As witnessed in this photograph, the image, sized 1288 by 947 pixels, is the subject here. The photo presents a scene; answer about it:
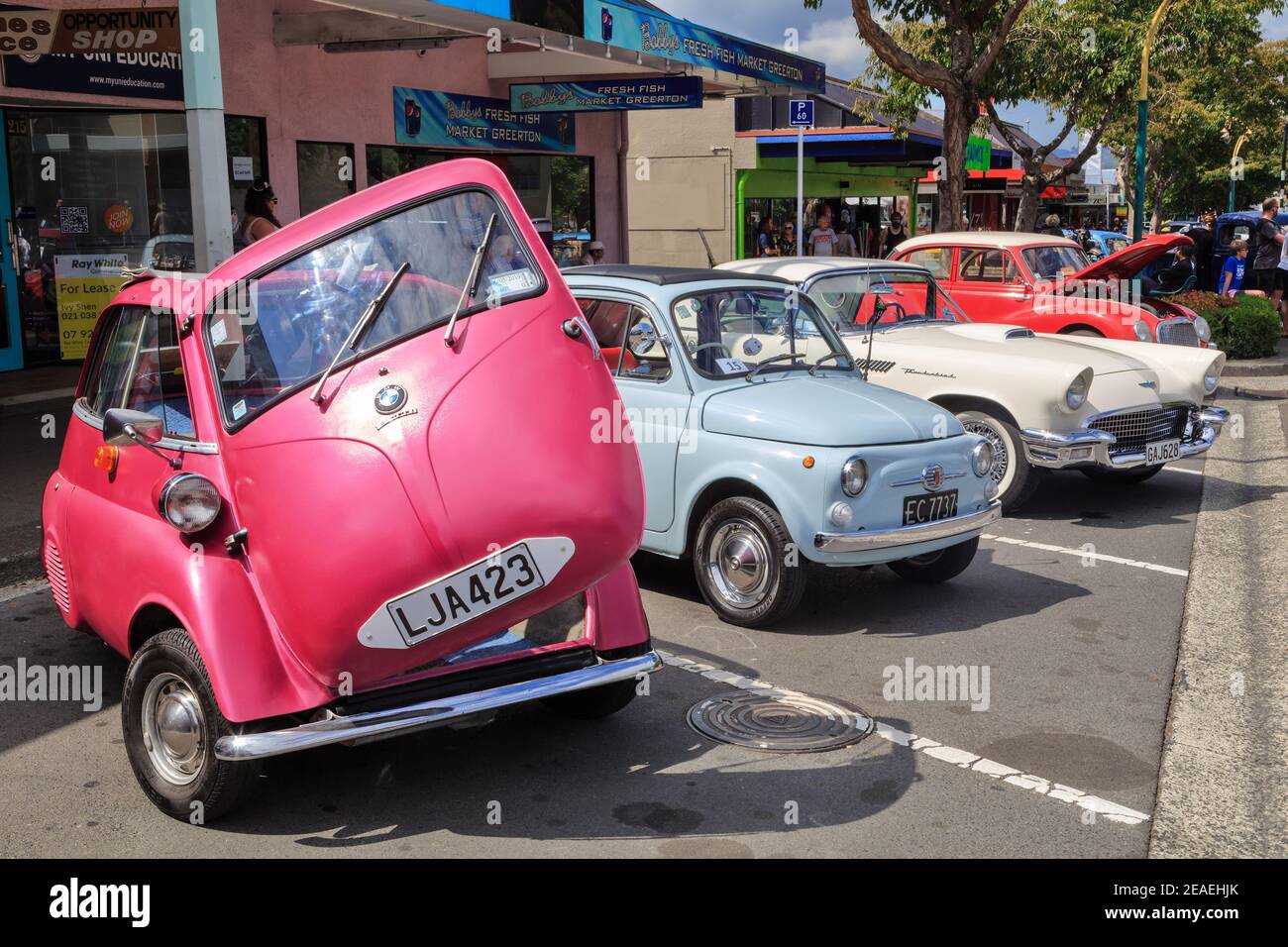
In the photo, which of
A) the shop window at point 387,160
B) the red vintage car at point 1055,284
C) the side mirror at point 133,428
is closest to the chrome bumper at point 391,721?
the side mirror at point 133,428

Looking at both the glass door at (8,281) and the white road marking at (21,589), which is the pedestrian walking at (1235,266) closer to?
the glass door at (8,281)

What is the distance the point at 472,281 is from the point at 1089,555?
531cm

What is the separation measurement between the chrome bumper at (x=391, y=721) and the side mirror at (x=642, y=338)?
3089mm

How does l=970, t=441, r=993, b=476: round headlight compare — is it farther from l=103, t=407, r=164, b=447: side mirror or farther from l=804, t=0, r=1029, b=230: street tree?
l=804, t=0, r=1029, b=230: street tree

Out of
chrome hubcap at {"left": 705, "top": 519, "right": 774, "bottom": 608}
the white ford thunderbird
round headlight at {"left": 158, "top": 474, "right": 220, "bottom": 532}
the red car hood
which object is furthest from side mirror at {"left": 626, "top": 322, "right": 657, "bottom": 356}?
the red car hood

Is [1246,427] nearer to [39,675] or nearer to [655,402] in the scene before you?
[655,402]

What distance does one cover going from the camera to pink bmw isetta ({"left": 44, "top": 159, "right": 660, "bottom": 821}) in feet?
12.6

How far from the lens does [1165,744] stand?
5.02 metres

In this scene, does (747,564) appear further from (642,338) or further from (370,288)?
(370,288)

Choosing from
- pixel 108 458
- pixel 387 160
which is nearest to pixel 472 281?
pixel 108 458

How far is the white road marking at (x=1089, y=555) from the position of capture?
25.3ft

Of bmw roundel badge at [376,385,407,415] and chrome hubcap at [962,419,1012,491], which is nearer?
bmw roundel badge at [376,385,407,415]

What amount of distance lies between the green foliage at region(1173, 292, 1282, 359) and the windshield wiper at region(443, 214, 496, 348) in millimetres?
15136

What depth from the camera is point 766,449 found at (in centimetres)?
645
